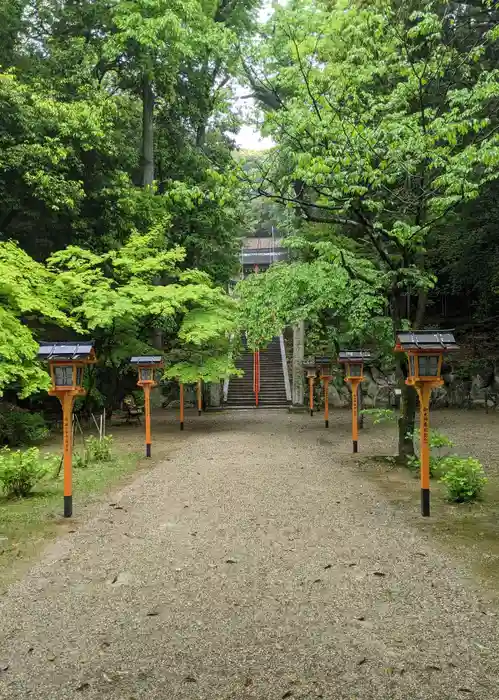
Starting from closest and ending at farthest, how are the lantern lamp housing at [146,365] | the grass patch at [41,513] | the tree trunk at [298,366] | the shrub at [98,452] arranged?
the grass patch at [41,513] → the shrub at [98,452] → the lantern lamp housing at [146,365] → the tree trunk at [298,366]

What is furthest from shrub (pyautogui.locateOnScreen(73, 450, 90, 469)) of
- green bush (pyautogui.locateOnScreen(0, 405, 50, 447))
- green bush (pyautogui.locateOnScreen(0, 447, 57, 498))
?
green bush (pyautogui.locateOnScreen(0, 405, 50, 447))

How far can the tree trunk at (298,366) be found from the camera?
2259 cm

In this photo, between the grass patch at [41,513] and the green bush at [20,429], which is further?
the green bush at [20,429]

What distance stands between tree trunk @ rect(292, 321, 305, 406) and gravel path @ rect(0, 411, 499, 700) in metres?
15.0

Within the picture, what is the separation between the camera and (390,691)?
3176 millimetres

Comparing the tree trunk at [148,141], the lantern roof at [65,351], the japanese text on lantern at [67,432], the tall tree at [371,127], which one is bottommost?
the japanese text on lantern at [67,432]

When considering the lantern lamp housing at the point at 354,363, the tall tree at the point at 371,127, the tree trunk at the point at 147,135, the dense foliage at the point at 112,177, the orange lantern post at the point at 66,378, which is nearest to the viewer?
the orange lantern post at the point at 66,378

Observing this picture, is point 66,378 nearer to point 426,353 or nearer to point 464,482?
point 426,353

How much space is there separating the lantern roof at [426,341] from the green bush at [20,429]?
30.4 ft

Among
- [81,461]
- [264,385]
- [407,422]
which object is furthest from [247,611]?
[264,385]

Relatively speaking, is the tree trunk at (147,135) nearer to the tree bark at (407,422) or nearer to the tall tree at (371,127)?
the tall tree at (371,127)

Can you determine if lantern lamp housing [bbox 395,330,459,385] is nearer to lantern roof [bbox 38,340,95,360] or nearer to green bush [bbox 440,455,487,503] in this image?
green bush [bbox 440,455,487,503]

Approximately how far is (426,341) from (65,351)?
464 cm

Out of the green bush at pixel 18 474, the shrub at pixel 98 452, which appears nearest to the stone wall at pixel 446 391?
the shrub at pixel 98 452
